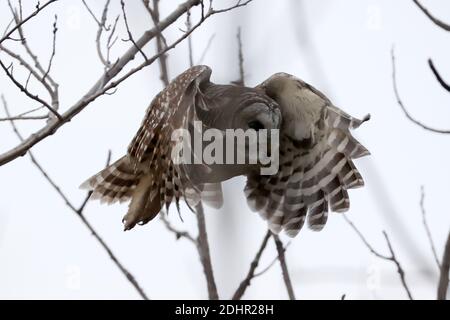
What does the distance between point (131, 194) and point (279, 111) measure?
1.32 m

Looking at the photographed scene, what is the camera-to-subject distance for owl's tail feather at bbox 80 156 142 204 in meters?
5.64

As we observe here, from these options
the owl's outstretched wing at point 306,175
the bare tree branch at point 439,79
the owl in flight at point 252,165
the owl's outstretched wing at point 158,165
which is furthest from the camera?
the owl's outstretched wing at point 306,175

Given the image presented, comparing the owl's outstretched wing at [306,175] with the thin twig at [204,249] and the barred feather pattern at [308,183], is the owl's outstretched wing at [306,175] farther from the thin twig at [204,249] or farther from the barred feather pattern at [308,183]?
the thin twig at [204,249]

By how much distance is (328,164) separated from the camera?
19.2 feet

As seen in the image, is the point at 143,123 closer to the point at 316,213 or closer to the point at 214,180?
the point at 214,180

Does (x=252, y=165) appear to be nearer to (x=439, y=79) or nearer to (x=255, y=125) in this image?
(x=255, y=125)

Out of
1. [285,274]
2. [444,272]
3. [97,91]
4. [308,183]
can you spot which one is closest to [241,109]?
[308,183]

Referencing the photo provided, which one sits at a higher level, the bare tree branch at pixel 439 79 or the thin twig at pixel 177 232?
the bare tree branch at pixel 439 79

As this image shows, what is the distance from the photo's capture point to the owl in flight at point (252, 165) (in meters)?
5.06

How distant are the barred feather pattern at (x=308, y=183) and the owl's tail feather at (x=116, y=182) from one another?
1016mm

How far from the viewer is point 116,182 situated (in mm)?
5691

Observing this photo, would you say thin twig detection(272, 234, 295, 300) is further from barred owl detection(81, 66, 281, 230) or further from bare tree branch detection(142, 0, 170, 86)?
bare tree branch detection(142, 0, 170, 86)

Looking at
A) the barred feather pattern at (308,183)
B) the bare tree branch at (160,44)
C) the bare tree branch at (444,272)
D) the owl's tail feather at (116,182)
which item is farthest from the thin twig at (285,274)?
the owl's tail feather at (116,182)
